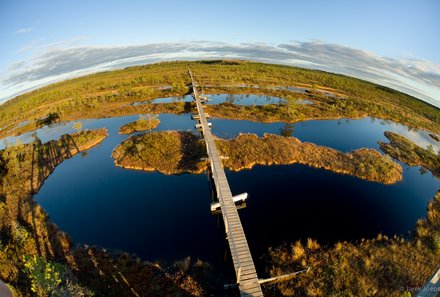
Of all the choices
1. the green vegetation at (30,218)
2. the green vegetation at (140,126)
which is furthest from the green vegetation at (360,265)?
the green vegetation at (140,126)

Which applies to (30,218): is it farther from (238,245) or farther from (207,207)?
(238,245)

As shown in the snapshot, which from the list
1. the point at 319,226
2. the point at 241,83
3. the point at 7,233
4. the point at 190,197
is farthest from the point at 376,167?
the point at 241,83

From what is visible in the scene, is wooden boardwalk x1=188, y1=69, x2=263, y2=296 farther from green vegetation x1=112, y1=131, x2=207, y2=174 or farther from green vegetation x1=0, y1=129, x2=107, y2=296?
green vegetation x1=0, y1=129, x2=107, y2=296

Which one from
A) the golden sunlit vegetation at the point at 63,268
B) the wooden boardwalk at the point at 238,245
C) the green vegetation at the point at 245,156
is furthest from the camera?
the green vegetation at the point at 245,156

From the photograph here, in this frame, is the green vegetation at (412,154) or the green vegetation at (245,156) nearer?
the green vegetation at (245,156)

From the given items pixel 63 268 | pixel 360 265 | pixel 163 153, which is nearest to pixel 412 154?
pixel 360 265

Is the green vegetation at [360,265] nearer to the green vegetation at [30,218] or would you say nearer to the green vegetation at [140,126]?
the green vegetation at [30,218]

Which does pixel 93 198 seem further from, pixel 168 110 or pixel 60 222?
pixel 168 110
